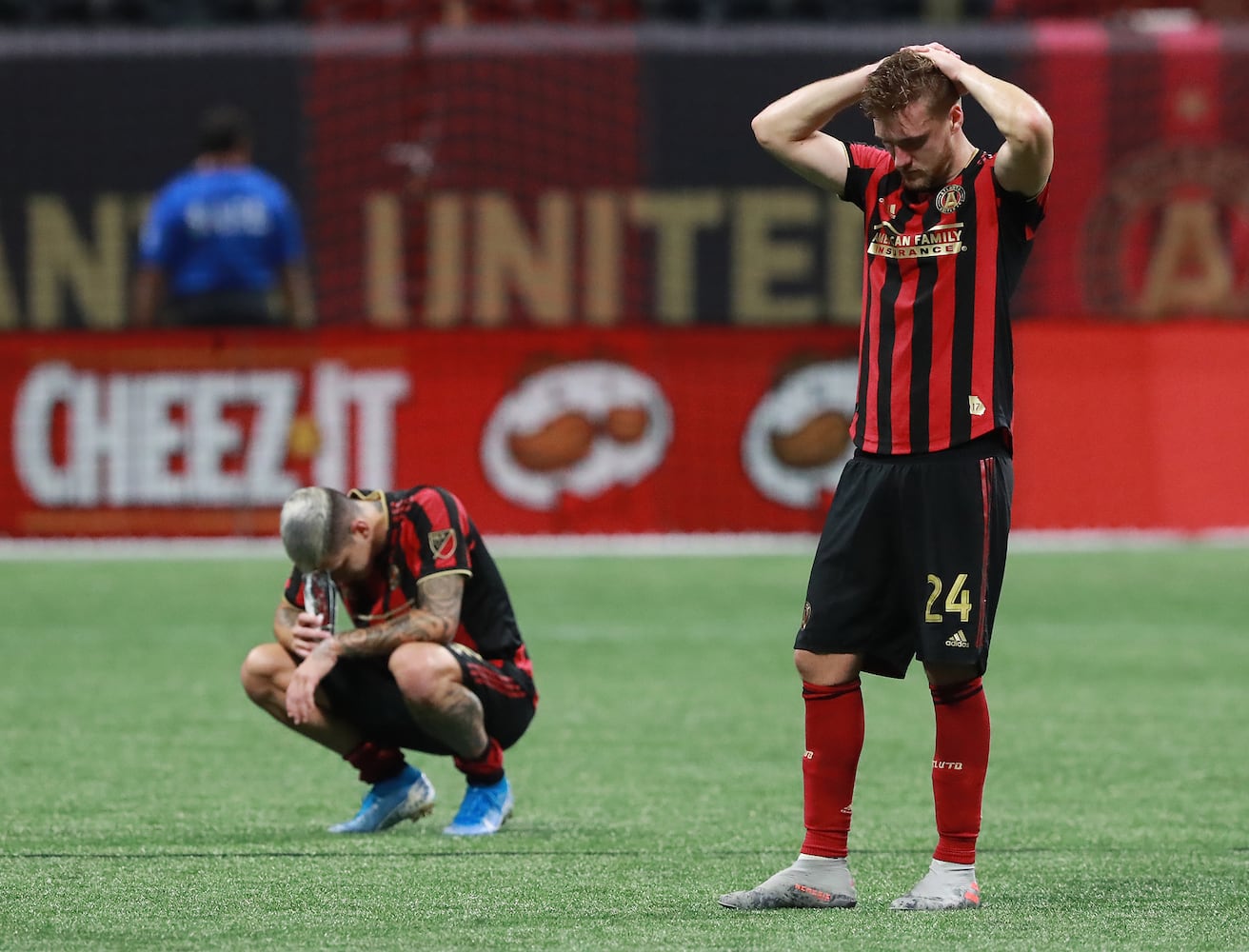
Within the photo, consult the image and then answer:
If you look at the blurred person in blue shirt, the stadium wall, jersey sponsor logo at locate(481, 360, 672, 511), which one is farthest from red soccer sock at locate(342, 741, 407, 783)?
the stadium wall

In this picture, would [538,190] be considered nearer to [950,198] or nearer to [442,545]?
[442,545]

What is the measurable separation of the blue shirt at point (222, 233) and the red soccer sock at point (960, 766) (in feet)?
28.2

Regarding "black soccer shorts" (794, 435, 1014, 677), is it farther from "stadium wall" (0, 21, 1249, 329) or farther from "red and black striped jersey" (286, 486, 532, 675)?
"stadium wall" (0, 21, 1249, 329)

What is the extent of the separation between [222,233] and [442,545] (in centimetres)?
756

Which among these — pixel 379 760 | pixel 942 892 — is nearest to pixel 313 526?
pixel 379 760

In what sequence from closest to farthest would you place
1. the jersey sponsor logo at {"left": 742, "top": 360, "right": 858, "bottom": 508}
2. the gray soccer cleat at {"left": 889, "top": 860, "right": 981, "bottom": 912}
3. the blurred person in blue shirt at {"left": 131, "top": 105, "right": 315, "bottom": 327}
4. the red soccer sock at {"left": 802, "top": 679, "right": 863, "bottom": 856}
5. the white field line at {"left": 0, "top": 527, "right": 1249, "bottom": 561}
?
1. the gray soccer cleat at {"left": 889, "top": 860, "right": 981, "bottom": 912}
2. the red soccer sock at {"left": 802, "top": 679, "right": 863, "bottom": 856}
3. the blurred person in blue shirt at {"left": 131, "top": 105, "right": 315, "bottom": 327}
4. the jersey sponsor logo at {"left": 742, "top": 360, "right": 858, "bottom": 508}
5. the white field line at {"left": 0, "top": 527, "right": 1249, "bottom": 561}

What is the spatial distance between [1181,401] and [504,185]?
6.84m

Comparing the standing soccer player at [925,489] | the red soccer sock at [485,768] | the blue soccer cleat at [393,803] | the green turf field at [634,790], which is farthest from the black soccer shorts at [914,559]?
the blue soccer cleat at [393,803]

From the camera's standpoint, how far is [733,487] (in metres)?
13.1

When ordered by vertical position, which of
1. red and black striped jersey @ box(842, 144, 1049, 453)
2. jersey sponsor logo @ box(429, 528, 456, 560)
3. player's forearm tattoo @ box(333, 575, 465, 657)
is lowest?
player's forearm tattoo @ box(333, 575, 465, 657)

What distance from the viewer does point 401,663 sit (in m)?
5.73

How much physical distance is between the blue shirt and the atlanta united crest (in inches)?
334

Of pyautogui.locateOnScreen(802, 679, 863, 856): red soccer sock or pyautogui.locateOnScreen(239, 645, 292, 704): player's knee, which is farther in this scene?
pyautogui.locateOnScreen(239, 645, 292, 704): player's knee

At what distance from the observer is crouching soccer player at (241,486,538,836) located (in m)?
5.72
